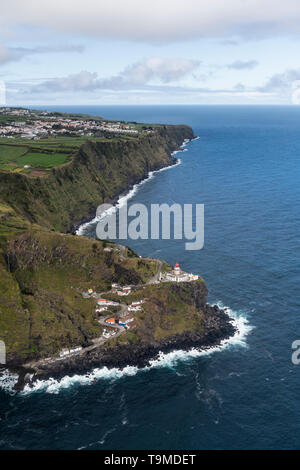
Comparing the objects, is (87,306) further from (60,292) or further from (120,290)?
(120,290)

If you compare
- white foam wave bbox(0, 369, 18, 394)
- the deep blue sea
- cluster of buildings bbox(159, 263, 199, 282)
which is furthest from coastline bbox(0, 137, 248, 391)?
cluster of buildings bbox(159, 263, 199, 282)

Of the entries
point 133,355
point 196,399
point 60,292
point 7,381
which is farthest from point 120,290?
point 196,399

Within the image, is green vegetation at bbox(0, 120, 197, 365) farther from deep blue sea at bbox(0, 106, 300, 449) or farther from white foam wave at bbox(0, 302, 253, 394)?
deep blue sea at bbox(0, 106, 300, 449)

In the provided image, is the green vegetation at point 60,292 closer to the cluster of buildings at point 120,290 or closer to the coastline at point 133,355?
the cluster of buildings at point 120,290

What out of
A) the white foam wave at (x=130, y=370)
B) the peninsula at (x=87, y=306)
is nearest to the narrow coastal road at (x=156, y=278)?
the peninsula at (x=87, y=306)
